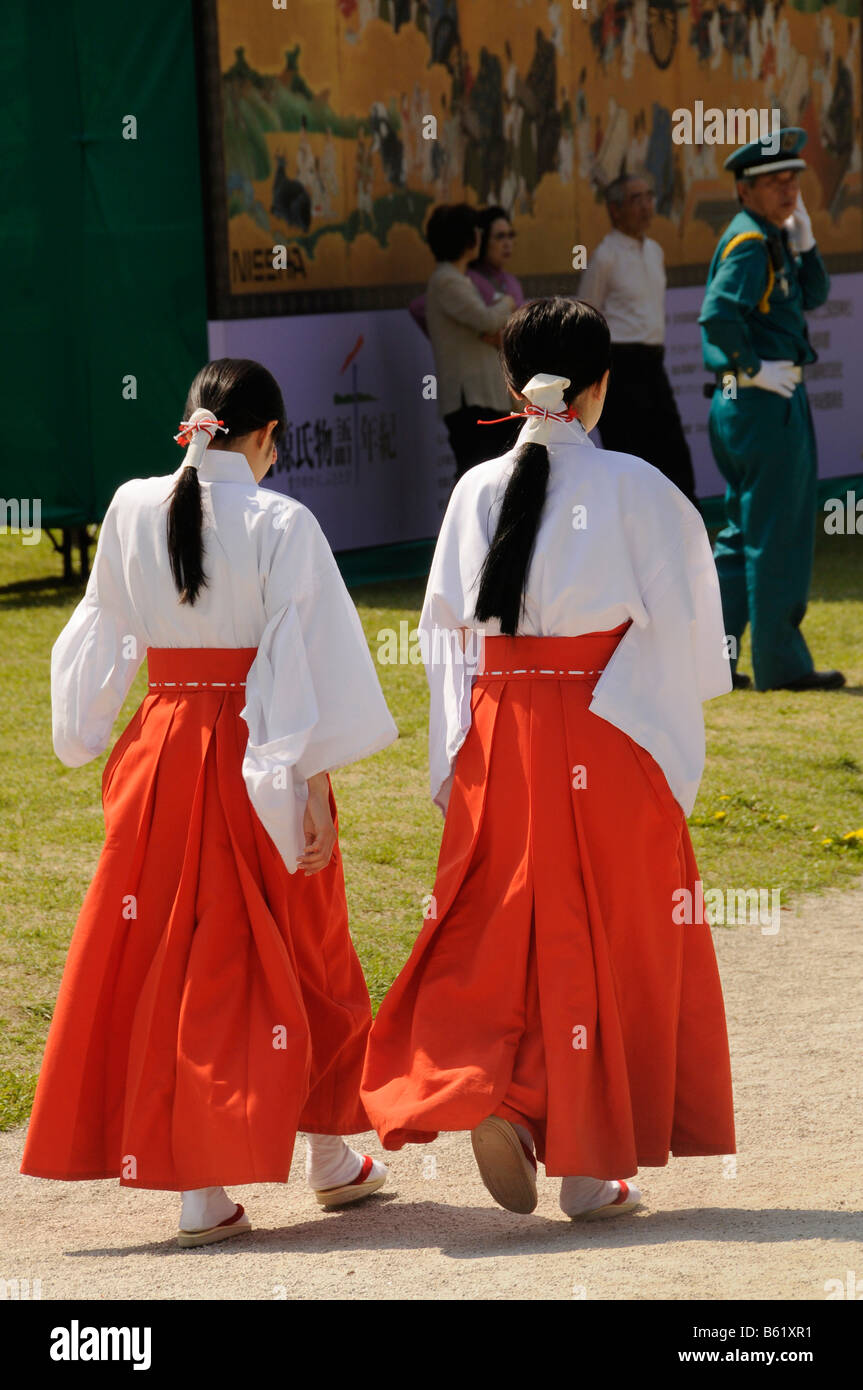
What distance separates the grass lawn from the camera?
5453 millimetres

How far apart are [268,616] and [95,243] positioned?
781 cm

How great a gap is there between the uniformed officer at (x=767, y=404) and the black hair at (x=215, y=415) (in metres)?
4.56

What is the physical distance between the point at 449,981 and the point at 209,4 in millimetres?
8125

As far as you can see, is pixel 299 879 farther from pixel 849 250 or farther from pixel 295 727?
pixel 849 250

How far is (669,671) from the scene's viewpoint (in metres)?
3.66

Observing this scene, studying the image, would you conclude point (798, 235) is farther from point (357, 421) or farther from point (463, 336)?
point (357, 421)

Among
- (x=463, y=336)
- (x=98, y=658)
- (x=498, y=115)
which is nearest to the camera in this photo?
(x=98, y=658)

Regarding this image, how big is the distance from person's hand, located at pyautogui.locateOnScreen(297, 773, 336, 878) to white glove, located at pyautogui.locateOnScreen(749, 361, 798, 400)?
4.94 meters

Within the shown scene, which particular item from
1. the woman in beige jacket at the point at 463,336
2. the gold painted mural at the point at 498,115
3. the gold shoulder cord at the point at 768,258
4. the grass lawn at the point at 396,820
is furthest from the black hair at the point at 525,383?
the gold painted mural at the point at 498,115

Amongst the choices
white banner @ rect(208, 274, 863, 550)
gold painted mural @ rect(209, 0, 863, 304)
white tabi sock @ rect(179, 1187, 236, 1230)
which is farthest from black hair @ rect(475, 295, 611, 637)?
gold painted mural @ rect(209, 0, 863, 304)

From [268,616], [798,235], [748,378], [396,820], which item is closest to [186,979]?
[268,616]

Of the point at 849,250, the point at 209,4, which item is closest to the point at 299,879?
the point at 209,4

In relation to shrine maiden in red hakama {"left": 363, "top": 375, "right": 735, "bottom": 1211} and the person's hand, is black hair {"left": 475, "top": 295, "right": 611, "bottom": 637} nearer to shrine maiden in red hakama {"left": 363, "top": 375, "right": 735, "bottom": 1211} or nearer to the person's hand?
shrine maiden in red hakama {"left": 363, "top": 375, "right": 735, "bottom": 1211}

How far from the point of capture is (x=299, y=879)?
3.72m
